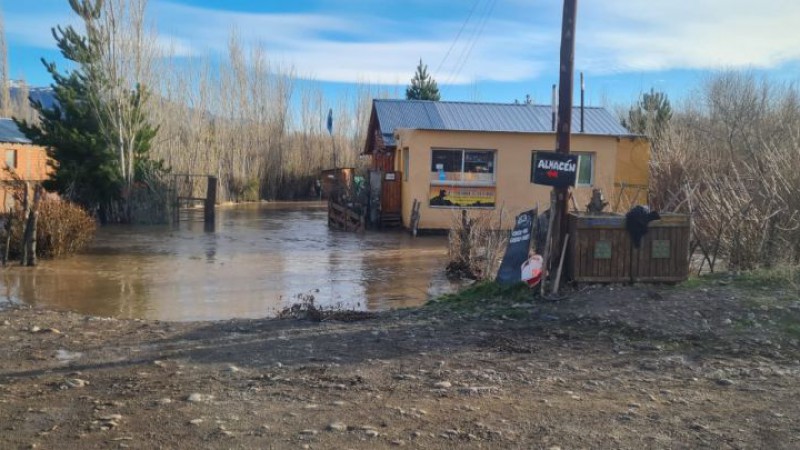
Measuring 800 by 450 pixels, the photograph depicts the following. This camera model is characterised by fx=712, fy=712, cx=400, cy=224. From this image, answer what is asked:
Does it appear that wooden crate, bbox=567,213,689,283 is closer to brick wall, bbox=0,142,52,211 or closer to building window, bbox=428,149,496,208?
building window, bbox=428,149,496,208

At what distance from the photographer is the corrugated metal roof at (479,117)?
25.3 m

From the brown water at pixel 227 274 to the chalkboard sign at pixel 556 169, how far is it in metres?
3.18

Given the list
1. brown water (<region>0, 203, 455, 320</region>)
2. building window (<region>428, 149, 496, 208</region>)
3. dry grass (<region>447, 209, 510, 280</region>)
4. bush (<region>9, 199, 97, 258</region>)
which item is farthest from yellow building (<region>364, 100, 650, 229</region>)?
bush (<region>9, 199, 97, 258</region>)

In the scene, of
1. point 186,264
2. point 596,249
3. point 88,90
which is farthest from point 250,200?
point 596,249

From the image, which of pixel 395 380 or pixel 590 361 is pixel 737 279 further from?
pixel 395 380

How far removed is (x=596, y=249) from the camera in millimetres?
9164

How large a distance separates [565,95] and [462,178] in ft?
44.1

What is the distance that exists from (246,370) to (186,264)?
968 cm

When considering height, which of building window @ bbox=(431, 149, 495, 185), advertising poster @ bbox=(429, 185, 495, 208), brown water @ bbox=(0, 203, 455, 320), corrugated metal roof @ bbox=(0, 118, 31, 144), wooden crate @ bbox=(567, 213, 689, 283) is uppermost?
corrugated metal roof @ bbox=(0, 118, 31, 144)

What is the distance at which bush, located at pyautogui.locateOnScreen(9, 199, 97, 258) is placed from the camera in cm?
1429

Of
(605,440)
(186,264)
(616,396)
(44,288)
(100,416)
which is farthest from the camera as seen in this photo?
(186,264)

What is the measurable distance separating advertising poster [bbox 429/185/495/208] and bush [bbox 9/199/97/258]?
10530 millimetres

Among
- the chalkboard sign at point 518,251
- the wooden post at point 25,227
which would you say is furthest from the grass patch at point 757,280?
the wooden post at point 25,227

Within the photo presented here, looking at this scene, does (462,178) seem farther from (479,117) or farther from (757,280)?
(757,280)
